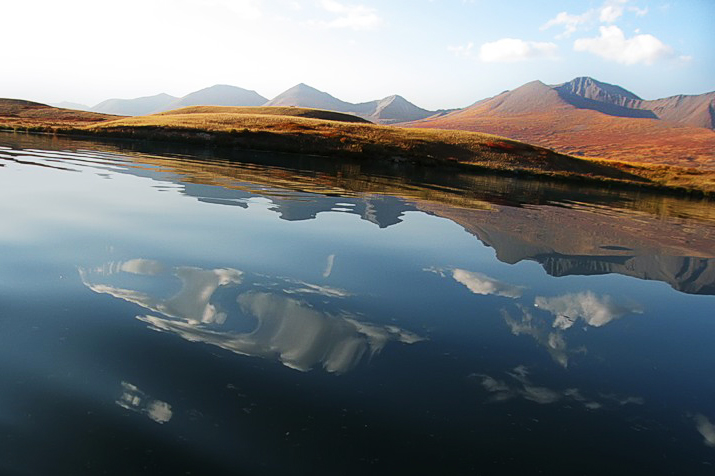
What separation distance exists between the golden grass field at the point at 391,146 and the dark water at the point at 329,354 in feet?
206

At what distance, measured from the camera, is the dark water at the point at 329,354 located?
4977 millimetres

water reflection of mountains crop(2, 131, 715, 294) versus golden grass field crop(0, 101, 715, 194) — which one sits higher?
golden grass field crop(0, 101, 715, 194)

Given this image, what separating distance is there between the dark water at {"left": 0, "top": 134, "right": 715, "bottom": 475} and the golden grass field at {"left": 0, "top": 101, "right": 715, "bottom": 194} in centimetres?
6272

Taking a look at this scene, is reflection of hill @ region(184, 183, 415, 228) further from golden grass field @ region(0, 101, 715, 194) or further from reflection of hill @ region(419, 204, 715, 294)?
golden grass field @ region(0, 101, 715, 194)

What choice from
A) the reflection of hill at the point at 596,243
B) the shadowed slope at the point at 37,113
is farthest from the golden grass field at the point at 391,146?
the reflection of hill at the point at 596,243

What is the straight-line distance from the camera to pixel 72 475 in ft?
13.9

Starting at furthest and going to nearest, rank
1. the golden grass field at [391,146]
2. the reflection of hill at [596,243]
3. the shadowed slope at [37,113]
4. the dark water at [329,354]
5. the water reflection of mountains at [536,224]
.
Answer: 1. the shadowed slope at [37,113]
2. the golden grass field at [391,146]
3. the water reflection of mountains at [536,224]
4. the reflection of hill at [596,243]
5. the dark water at [329,354]

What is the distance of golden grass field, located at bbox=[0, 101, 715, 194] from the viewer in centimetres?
7612

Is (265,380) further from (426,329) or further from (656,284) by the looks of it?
(656,284)

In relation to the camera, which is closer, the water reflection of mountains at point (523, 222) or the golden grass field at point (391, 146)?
the water reflection of mountains at point (523, 222)

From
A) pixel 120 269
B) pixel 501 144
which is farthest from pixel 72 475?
pixel 501 144

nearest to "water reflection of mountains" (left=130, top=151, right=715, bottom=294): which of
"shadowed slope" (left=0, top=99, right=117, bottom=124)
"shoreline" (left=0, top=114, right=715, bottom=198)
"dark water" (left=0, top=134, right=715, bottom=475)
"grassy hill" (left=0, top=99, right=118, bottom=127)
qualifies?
"dark water" (left=0, top=134, right=715, bottom=475)

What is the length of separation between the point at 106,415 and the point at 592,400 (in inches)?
264

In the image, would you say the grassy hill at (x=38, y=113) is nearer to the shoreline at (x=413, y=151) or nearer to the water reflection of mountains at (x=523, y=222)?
the shoreline at (x=413, y=151)
